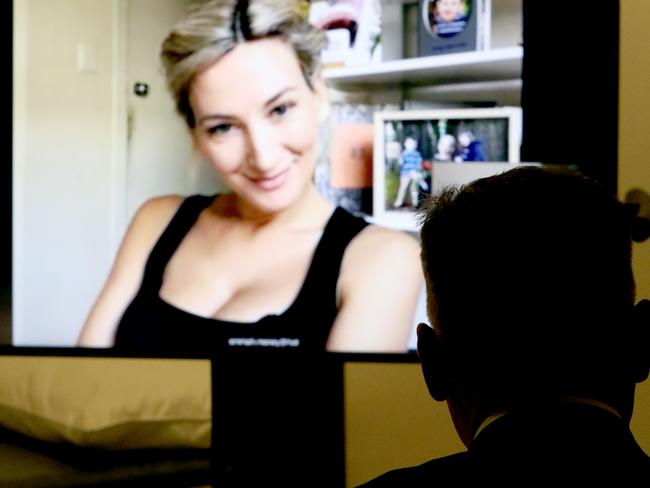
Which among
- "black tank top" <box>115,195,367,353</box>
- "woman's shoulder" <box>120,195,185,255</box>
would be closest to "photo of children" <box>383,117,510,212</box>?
"black tank top" <box>115,195,367,353</box>

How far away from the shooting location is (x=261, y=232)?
1.80 m

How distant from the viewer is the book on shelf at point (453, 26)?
1.69 metres

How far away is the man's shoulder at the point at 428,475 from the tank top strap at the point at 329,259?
36.7 inches

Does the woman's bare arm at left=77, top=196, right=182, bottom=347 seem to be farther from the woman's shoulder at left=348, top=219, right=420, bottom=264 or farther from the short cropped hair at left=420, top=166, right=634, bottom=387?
the short cropped hair at left=420, top=166, right=634, bottom=387

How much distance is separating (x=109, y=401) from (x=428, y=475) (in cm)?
154

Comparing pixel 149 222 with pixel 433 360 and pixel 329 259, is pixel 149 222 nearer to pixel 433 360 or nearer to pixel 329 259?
pixel 329 259

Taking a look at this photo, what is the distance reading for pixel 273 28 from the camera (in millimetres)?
1735

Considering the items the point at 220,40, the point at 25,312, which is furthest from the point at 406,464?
the point at 220,40

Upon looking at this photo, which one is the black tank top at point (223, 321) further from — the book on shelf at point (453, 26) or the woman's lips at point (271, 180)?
the book on shelf at point (453, 26)

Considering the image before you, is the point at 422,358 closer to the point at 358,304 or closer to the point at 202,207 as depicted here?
the point at 358,304

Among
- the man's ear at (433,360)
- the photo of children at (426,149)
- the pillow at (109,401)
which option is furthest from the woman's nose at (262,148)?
the man's ear at (433,360)

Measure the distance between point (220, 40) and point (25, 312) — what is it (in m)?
0.71

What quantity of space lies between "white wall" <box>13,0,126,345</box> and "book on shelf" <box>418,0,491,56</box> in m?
0.62

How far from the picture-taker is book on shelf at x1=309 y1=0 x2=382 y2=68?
1.75 metres
